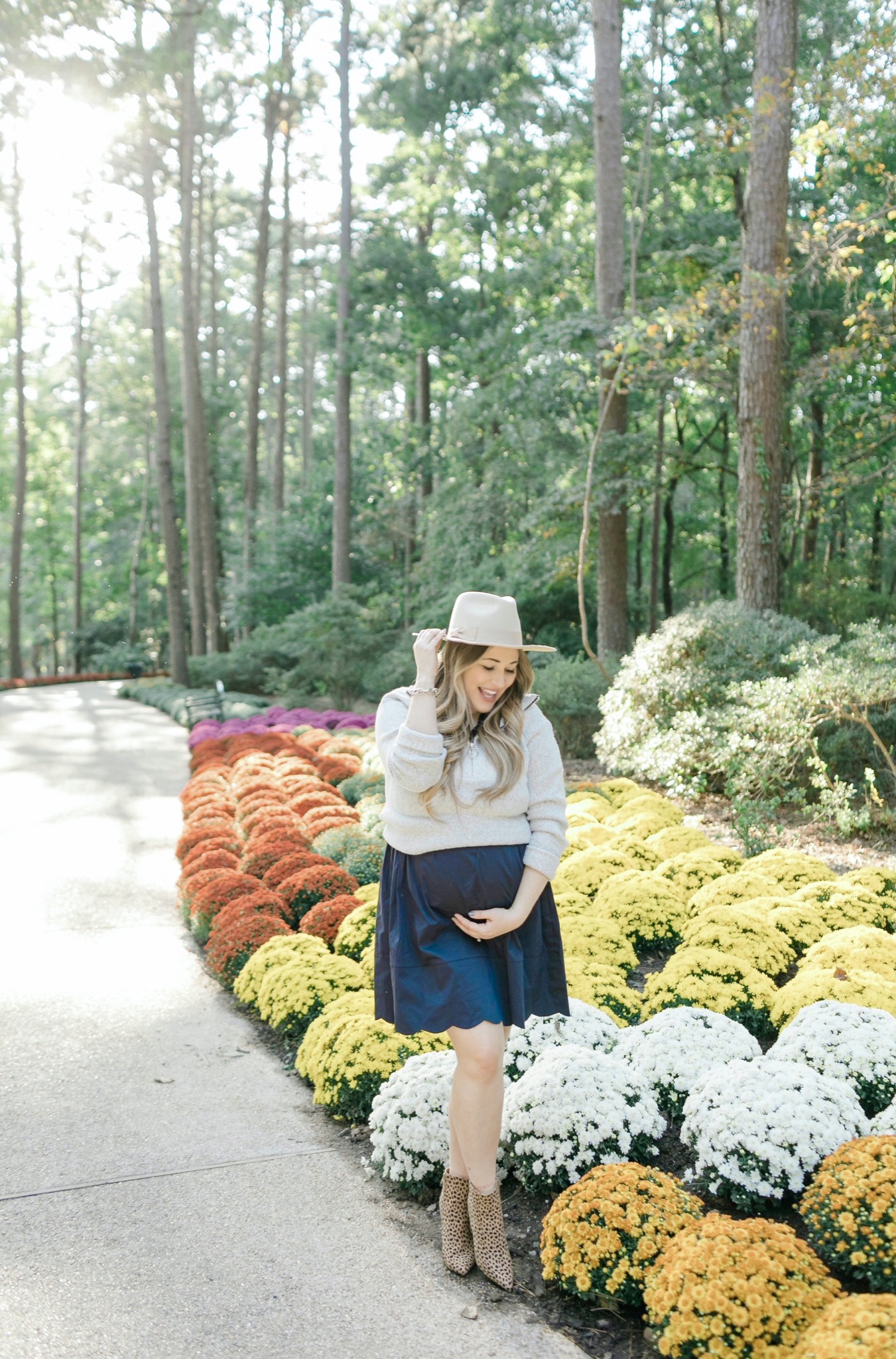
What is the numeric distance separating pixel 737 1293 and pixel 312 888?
12.2 ft

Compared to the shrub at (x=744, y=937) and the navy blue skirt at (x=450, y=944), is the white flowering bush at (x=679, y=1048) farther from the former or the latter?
the navy blue skirt at (x=450, y=944)

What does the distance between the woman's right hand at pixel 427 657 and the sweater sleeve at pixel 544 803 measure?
0.32 meters

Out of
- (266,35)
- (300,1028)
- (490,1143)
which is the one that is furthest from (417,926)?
(266,35)

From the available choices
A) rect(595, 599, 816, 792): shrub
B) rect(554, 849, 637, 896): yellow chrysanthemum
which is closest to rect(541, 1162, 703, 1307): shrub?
rect(554, 849, 637, 896): yellow chrysanthemum

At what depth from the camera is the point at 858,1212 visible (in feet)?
8.39

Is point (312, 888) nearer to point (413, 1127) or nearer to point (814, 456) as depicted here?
point (413, 1127)

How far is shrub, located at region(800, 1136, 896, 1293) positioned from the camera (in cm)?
248

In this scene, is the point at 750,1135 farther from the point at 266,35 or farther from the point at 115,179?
the point at 266,35

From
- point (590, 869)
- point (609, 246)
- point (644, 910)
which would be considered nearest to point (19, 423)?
point (609, 246)

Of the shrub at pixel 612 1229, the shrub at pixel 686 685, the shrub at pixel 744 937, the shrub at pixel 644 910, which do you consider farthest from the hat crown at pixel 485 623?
the shrub at pixel 686 685

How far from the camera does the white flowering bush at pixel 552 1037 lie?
3.66m

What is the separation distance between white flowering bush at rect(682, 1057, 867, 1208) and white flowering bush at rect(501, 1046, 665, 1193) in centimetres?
15

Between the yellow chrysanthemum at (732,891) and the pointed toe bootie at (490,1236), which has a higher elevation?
the yellow chrysanthemum at (732,891)

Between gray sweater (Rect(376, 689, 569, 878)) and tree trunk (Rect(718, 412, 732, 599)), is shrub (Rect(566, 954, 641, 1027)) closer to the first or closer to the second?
gray sweater (Rect(376, 689, 569, 878))
